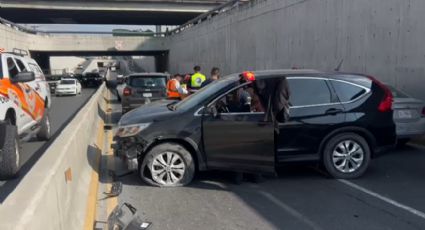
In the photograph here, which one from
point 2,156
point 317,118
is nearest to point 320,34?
point 317,118

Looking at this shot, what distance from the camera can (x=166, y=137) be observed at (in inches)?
255

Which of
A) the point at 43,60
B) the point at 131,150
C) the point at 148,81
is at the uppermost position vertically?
the point at 43,60

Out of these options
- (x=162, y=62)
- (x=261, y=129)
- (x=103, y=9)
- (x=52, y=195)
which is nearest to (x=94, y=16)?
(x=103, y=9)

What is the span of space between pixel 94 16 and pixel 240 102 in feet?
161

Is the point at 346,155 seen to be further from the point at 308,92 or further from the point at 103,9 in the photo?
the point at 103,9

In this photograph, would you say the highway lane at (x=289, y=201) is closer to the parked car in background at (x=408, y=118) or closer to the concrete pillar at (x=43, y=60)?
the parked car in background at (x=408, y=118)

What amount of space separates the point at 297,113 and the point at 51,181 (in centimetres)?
429

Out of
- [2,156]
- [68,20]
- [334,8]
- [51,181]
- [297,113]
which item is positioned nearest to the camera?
[51,181]

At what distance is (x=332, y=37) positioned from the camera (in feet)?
51.0

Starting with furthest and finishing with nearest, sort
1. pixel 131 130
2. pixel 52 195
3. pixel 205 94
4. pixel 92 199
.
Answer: pixel 205 94
pixel 131 130
pixel 92 199
pixel 52 195

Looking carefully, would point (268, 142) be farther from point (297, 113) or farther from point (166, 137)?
point (166, 137)

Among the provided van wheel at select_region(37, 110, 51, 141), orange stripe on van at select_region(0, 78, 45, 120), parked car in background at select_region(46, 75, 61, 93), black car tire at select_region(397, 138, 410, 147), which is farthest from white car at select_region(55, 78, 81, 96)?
black car tire at select_region(397, 138, 410, 147)

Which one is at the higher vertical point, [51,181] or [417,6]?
[417,6]

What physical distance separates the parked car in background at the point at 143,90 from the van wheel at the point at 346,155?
7.75 m
